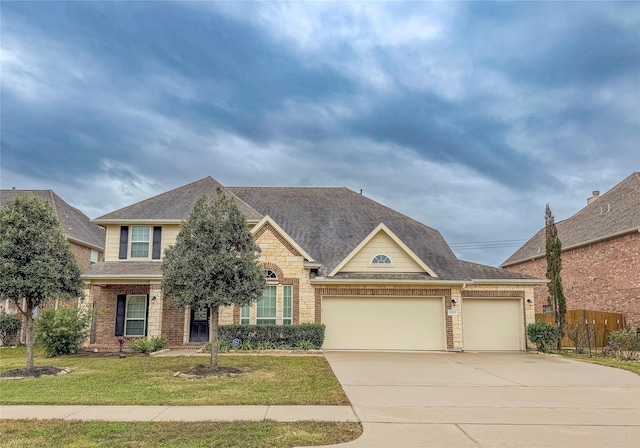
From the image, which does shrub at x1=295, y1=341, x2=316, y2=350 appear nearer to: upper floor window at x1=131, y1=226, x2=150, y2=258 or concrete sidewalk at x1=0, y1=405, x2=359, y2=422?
upper floor window at x1=131, y1=226, x2=150, y2=258

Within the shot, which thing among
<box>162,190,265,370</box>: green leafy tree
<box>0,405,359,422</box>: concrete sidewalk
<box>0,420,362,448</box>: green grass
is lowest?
<box>0,405,359,422</box>: concrete sidewalk

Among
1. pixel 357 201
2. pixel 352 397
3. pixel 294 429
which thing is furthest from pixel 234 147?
pixel 294 429

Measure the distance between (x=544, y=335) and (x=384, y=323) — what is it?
6.32 meters

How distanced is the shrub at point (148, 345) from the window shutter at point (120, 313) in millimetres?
2667

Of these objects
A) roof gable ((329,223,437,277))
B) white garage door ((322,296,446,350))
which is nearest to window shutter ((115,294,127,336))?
white garage door ((322,296,446,350))

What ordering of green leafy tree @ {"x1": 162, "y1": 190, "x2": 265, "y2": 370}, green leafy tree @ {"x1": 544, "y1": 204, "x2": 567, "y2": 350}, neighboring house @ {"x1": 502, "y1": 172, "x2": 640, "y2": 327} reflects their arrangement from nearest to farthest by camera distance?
green leafy tree @ {"x1": 162, "y1": 190, "x2": 265, "y2": 370} < green leafy tree @ {"x1": 544, "y1": 204, "x2": 567, "y2": 350} < neighboring house @ {"x1": 502, "y1": 172, "x2": 640, "y2": 327}

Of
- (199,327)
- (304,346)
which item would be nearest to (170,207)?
(199,327)

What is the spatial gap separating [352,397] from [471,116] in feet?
52.0

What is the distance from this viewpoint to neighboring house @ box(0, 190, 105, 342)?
24.9 metres

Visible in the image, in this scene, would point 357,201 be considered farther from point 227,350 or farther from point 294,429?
point 294,429

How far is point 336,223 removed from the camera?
74.2 feet

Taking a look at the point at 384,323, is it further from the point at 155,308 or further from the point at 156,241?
the point at 156,241

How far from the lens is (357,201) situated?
2462 cm

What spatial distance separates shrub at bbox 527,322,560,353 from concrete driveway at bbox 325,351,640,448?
12.4 feet
